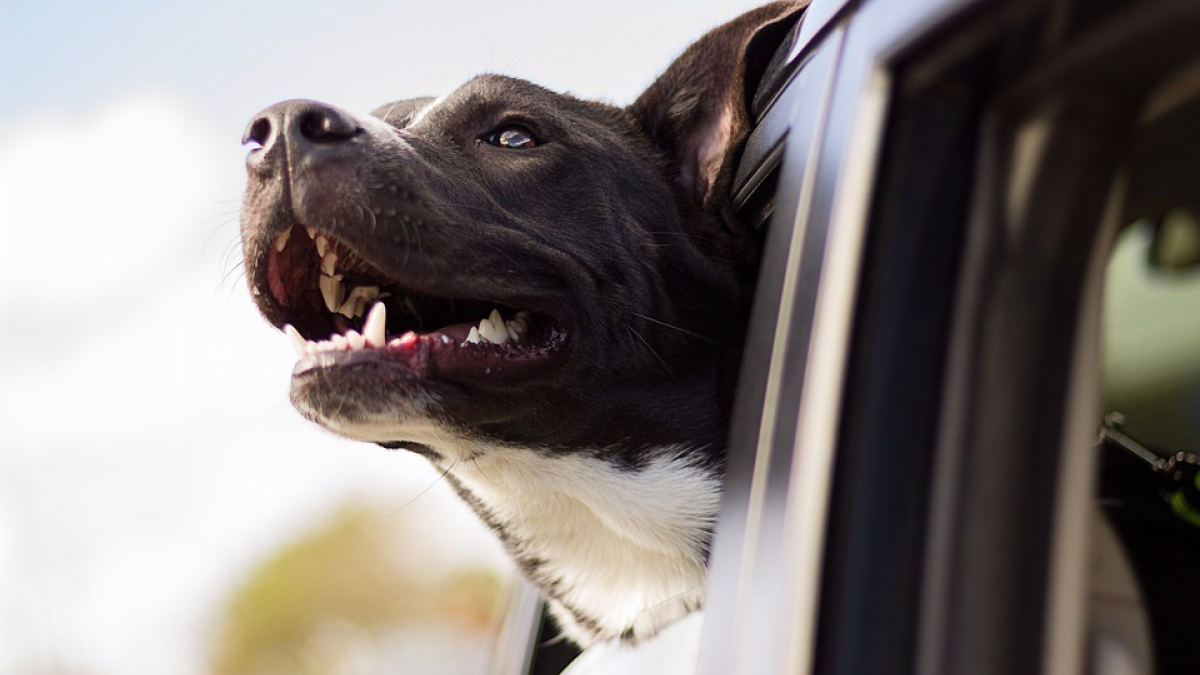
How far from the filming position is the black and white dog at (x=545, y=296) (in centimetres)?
215

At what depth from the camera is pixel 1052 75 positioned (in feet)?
3.20

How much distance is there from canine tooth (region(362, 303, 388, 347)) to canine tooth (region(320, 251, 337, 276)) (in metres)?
0.13

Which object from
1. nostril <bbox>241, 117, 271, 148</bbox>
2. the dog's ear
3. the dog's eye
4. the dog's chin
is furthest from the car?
the dog's eye

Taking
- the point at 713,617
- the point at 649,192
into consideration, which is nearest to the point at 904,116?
the point at 713,617

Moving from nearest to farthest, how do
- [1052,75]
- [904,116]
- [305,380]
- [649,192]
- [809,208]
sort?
[1052,75] → [904,116] → [809,208] → [305,380] → [649,192]

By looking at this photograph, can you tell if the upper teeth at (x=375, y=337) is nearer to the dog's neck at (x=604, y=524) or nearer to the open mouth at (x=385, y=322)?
the open mouth at (x=385, y=322)

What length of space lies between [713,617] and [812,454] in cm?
32

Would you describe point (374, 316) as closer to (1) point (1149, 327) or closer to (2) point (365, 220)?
(2) point (365, 220)

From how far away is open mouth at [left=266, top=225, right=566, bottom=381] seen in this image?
7.16ft

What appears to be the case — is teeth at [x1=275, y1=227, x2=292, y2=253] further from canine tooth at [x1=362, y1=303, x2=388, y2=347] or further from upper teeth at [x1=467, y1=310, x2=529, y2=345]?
upper teeth at [x1=467, y1=310, x2=529, y2=345]

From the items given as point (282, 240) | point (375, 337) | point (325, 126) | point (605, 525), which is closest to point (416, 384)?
point (375, 337)

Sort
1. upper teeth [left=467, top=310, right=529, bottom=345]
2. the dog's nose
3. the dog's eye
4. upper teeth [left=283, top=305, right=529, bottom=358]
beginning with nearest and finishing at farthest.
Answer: the dog's nose → upper teeth [left=283, top=305, right=529, bottom=358] → upper teeth [left=467, top=310, right=529, bottom=345] → the dog's eye

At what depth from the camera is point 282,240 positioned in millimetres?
2176

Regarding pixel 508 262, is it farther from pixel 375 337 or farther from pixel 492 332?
pixel 375 337
